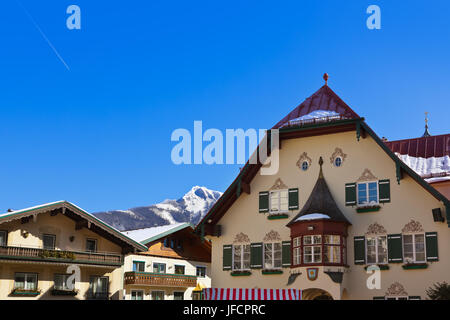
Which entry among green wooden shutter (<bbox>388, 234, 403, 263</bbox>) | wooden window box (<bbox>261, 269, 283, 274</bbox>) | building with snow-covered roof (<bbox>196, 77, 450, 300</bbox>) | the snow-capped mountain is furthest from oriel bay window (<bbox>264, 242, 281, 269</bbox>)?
the snow-capped mountain

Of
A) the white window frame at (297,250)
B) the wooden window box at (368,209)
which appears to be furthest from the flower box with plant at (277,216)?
the wooden window box at (368,209)

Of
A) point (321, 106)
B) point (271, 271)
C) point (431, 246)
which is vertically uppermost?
point (321, 106)

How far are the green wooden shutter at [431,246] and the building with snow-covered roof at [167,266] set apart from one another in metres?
20.4

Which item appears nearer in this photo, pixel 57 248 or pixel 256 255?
pixel 256 255

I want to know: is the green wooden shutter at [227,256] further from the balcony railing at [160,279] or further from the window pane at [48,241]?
the window pane at [48,241]

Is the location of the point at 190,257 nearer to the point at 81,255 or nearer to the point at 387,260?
the point at 81,255

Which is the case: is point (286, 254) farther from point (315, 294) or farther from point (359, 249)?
point (359, 249)

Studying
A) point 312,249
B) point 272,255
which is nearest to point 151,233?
point 272,255

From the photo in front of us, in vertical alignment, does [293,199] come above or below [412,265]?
above

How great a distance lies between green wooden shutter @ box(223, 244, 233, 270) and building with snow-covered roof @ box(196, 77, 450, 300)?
0.06 metres

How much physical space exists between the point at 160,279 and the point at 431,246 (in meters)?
23.7

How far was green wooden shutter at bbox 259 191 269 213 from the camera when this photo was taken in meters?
33.8

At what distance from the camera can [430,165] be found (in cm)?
3388
